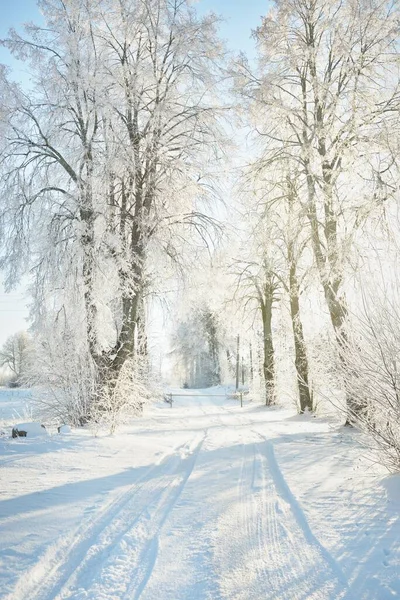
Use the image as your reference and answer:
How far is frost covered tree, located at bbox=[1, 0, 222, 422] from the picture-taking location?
902 centimetres

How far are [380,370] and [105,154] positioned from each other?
8.31m

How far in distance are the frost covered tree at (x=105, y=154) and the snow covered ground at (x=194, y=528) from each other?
4483 mm

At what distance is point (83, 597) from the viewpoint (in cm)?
212

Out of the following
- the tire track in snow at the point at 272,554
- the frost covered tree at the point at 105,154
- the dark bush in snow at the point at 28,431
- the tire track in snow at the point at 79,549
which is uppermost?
the frost covered tree at the point at 105,154

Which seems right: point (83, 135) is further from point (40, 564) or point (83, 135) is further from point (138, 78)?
point (40, 564)

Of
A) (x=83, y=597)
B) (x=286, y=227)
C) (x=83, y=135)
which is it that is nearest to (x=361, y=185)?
(x=286, y=227)

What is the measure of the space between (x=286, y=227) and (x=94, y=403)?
656 centimetres

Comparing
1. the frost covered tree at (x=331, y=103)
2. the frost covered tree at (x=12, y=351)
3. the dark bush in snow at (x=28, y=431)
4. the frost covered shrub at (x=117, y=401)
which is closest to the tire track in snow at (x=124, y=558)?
the dark bush in snow at (x=28, y=431)

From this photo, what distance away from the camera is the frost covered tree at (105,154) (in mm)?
9016

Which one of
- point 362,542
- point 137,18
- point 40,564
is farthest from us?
point 137,18

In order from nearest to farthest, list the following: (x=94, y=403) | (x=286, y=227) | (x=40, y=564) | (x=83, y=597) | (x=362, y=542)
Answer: (x=83, y=597)
(x=40, y=564)
(x=362, y=542)
(x=94, y=403)
(x=286, y=227)

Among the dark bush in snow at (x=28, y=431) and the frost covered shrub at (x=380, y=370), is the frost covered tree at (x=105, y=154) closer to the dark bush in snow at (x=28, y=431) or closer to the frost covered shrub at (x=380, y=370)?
the dark bush in snow at (x=28, y=431)

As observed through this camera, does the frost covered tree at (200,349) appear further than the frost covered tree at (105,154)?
Yes

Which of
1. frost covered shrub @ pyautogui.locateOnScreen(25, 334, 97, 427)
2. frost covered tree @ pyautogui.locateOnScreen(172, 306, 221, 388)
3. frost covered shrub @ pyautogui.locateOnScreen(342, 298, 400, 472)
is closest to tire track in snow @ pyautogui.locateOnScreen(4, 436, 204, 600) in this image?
frost covered shrub @ pyautogui.locateOnScreen(342, 298, 400, 472)
